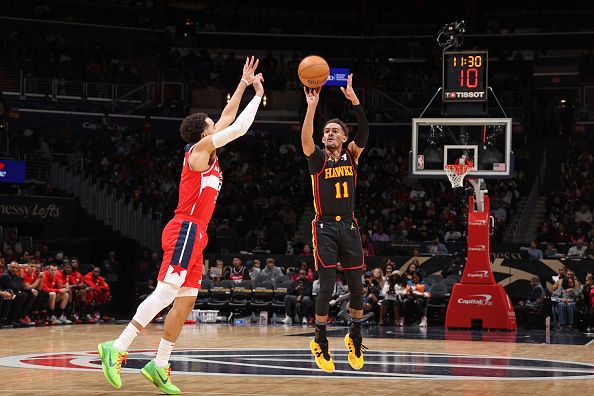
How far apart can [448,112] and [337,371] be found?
11.3m

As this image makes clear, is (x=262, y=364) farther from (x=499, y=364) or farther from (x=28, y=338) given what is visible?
(x=28, y=338)

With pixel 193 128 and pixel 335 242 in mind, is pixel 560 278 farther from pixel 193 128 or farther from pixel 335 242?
pixel 193 128

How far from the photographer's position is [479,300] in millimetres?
20172

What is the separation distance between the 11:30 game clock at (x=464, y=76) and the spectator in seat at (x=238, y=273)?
6683 mm

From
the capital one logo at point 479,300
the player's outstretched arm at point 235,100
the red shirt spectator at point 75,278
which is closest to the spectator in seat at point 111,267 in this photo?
the red shirt spectator at point 75,278

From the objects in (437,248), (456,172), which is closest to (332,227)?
(456,172)

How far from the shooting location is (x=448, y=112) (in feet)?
66.8

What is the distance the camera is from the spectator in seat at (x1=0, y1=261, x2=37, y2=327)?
19.2 m

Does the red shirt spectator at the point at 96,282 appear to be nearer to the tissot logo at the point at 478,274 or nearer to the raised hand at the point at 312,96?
the tissot logo at the point at 478,274

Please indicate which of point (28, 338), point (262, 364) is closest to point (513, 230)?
point (28, 338)

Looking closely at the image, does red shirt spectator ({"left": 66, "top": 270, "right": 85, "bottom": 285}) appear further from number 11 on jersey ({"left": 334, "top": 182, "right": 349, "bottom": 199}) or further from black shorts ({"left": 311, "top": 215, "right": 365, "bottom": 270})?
number 11 on jersey ({"left": 334, "top": 182, "right": 349, "bottom": 199})

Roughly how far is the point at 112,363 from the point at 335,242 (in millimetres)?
2669

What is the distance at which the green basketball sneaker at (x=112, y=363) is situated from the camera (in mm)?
7851

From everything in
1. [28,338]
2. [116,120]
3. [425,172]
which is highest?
[116,120]
